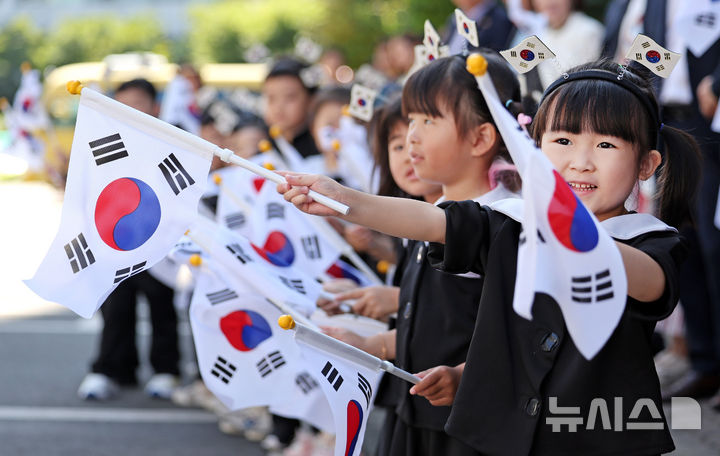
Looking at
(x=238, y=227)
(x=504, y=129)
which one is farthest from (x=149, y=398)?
(x=504, y=129)

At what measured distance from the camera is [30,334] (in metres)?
7.11

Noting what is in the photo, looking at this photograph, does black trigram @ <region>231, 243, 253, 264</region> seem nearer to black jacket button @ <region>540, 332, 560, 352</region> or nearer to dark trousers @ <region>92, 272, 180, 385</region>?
black jacket button @ <region>540, 332, 560, 352</region>

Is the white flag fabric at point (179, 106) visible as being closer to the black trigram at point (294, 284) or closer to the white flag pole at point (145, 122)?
the black trigram at point (294, 284)

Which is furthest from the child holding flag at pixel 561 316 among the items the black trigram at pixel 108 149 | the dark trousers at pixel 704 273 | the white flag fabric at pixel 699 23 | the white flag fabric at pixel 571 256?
the dark trousers at pixel 704 273

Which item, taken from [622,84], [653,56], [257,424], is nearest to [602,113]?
[622,84]

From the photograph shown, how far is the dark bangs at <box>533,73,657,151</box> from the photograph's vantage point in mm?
2016

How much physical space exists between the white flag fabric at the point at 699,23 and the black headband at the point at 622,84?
2127mm

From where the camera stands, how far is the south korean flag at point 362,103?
340 centimetres

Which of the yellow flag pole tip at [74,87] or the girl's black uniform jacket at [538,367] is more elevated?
the yellow flag pole tip at [74,87]

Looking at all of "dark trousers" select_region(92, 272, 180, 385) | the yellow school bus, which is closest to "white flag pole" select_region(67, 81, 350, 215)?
"dark trousers" select_region(92, 272, 180, 385)

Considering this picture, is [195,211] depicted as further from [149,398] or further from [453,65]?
[149,398]

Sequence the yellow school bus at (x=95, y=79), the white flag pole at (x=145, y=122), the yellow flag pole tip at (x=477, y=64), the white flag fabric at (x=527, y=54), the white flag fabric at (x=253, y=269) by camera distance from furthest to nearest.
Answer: the yellow school bus at (x=95, y=79), the white flag fabric at (x=253, y=269), the white flag pole at (x=145, y=122), the white flag fabric at (x=527, y=54), the yellow flag pole tip at (x=477, y=64)

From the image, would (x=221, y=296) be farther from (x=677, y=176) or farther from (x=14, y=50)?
(x=14, y=50)

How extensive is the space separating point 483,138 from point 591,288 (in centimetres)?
87
